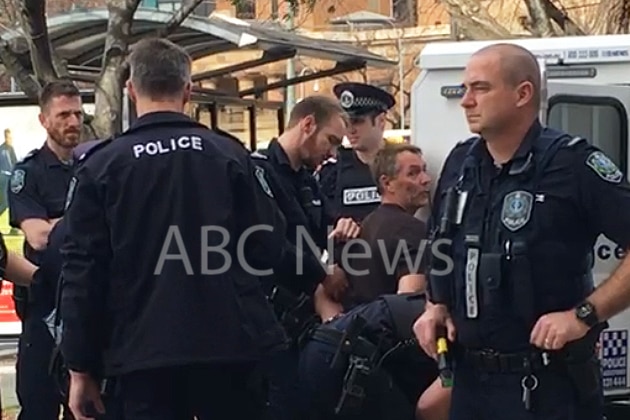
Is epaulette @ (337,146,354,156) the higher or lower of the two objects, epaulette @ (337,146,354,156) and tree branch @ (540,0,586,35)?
the lower

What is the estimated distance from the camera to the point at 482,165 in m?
4.42

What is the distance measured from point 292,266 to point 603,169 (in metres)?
1.88

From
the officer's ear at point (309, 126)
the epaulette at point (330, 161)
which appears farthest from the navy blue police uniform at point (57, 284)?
the epaulette at point (330, 161)

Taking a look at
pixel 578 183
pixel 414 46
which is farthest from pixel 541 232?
pixel 414 46

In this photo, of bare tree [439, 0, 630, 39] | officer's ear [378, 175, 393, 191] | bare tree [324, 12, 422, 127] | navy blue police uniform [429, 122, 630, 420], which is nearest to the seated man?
officer's ear [378, 175, 393, 191]

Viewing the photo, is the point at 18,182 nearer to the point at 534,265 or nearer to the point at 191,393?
the point at 191,393

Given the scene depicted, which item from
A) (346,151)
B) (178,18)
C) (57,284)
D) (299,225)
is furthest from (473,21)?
(57,284)

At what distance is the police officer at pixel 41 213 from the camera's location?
6070mm

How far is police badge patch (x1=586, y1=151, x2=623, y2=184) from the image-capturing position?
4203 millimetres

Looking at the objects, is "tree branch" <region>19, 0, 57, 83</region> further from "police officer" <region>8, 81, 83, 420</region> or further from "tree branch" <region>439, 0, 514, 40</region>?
"tree branch" <region>439, 0, 514, 40</region>

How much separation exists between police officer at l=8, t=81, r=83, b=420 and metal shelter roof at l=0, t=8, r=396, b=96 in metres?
5.17

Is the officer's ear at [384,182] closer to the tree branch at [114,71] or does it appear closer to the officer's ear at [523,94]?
the officer's ear at [523,94]

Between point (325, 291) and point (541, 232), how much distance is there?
80.0 inches

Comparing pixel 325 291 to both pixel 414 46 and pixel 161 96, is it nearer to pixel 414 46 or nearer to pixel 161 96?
pixel 161 96
